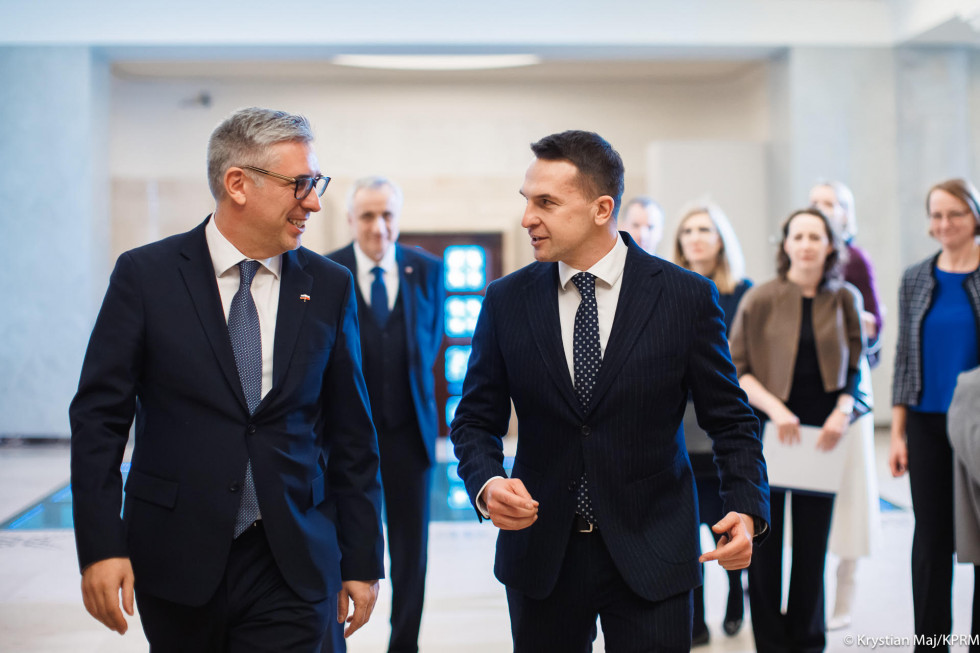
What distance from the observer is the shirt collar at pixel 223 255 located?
2.20 metres

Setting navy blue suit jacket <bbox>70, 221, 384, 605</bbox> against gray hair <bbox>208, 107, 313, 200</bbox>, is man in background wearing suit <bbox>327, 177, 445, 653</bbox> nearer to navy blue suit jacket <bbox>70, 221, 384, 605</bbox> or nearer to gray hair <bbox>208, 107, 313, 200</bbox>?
navy blue suit jacket <bbox>70, 221, 384, 605</bbox>

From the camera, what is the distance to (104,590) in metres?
1.90

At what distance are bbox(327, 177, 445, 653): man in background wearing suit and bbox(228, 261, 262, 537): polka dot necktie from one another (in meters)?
1.78

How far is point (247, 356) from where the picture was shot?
6.98 feet

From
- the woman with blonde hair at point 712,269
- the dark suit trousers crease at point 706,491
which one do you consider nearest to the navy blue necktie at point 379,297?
A: the woman with blonde hair at point 712,269

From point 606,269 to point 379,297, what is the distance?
6.56 feet

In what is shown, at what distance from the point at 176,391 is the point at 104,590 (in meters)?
0.42

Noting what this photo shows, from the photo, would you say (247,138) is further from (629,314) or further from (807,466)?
(807,466)

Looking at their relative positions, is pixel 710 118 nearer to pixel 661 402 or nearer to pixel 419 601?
pixel 419 601

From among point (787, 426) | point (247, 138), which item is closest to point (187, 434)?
point (247, 138)

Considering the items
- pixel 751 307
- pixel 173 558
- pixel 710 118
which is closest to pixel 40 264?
pixel 710 118

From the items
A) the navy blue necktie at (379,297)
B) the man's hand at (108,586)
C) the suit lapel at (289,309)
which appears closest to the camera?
the man's hand at (108,586)

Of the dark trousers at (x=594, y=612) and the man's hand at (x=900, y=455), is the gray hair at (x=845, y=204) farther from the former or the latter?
the dark trousers at (x=594, y=612)

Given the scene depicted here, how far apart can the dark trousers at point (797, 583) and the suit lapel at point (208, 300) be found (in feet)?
8.07
